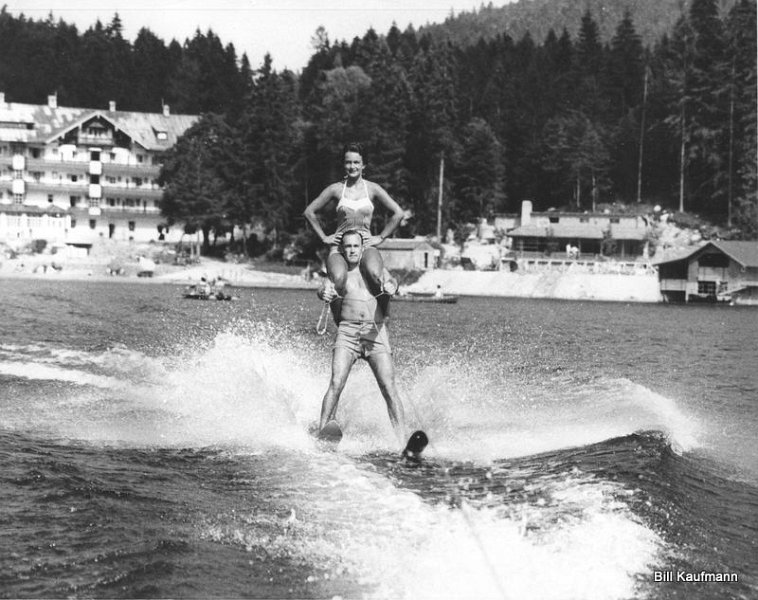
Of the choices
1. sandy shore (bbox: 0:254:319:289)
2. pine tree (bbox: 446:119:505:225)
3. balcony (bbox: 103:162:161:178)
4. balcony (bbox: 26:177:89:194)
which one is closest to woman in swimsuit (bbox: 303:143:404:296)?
sandy shore (bbox: 0:254:319:289)

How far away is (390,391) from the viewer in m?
12.8

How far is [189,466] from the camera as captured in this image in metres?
11.3

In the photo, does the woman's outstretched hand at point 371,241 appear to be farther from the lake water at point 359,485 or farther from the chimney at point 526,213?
the chimney at point 526,213

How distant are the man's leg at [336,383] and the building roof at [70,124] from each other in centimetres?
11432

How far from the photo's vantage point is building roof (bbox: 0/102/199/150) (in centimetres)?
12225

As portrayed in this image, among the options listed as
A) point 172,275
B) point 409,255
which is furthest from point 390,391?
point 172,275

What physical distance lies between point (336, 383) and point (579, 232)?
293 feet

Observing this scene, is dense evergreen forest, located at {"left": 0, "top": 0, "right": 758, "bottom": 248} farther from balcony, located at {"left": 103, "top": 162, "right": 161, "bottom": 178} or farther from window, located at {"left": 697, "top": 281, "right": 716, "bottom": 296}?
window, located at {"left": 697, "top": 281, "right": 716, "bottom": 296}

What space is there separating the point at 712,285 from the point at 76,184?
79933mm

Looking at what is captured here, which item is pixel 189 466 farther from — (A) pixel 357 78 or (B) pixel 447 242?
(A) pixel 357 78

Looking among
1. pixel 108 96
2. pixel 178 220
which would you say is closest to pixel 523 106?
pixel 178 220

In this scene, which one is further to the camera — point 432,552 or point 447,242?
point 447,242

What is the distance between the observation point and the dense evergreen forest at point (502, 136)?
101 meters

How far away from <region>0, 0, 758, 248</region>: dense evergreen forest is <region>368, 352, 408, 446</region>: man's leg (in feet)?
273
